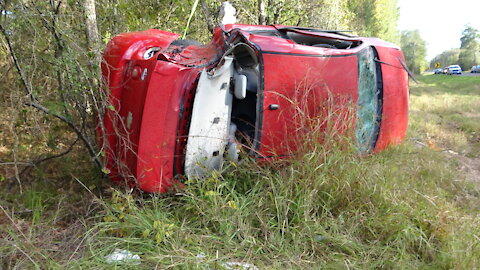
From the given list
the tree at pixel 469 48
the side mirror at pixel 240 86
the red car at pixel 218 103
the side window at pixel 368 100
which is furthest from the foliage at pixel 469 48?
the side mirror at pixel 240 86

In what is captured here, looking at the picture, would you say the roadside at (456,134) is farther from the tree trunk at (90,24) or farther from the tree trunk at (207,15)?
the tree trunk at (207,15)

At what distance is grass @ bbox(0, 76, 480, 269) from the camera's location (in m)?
2.01

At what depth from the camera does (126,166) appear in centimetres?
259

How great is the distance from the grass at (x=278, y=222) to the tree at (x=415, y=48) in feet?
193

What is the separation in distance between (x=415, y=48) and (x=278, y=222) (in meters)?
63.8

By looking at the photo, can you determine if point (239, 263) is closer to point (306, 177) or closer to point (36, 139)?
point (306, 177)

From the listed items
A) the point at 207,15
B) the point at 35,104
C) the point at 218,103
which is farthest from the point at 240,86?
the point at 207,15

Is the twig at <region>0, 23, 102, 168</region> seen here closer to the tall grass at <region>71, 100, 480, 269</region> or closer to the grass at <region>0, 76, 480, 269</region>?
the grass at <region>0, 76, 480, 269</region>

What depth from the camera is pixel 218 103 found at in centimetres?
263

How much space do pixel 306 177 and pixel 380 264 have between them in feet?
2.55

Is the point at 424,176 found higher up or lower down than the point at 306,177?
lower down

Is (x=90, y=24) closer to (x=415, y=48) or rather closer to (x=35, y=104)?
(x=35, y=104)

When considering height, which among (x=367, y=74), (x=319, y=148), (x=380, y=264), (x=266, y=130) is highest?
(x=367, y=74)

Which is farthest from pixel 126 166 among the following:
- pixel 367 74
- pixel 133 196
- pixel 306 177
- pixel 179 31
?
pixel 179 31
